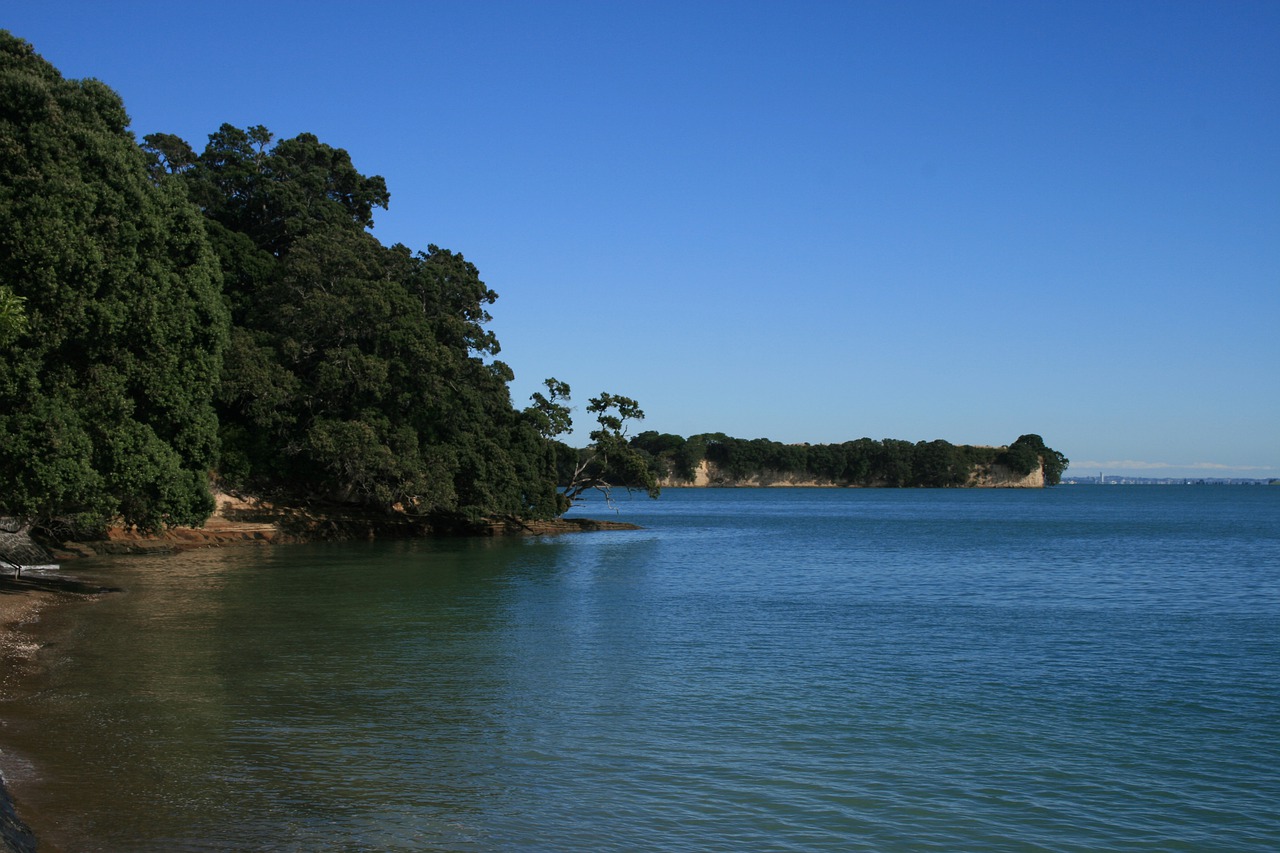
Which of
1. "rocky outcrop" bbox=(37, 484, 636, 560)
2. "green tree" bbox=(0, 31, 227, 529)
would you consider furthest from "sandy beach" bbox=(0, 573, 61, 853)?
"rocky outcrop" bbox=(37, 484, 636, 560)

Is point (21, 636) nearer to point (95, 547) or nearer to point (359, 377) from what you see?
point (95, 547)

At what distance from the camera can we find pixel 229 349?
3756cm

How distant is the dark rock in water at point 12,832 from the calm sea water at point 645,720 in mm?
385

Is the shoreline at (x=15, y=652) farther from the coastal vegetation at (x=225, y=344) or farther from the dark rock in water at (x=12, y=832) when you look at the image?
the coastal vegetation at (x=225, y=344)

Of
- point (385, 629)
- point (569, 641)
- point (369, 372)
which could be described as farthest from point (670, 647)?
point (369, 372)

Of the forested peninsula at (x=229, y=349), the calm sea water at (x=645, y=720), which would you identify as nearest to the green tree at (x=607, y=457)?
the forested peninsula at (x=229, y=349)

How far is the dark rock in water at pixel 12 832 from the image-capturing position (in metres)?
7.86

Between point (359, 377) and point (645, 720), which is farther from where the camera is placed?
point (359, 377)

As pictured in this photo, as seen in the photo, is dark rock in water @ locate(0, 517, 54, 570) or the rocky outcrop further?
the rocky outcrop

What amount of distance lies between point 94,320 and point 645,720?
1723 cm

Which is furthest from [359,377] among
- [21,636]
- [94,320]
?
[21,636]

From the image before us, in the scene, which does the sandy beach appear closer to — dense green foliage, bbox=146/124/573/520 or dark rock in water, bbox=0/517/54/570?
dark rock in water, bbox=0/517/54/570

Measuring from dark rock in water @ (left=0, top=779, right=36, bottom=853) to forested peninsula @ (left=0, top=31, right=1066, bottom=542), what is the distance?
903cm

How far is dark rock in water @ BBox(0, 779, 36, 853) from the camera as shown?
786 cm
